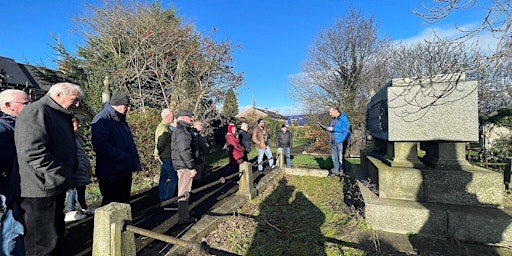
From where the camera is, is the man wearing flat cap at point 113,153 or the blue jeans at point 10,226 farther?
the man wearing flat cap at point 113,153

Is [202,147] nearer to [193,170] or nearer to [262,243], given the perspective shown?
[193,170]

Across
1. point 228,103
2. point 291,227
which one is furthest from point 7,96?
point 228,103

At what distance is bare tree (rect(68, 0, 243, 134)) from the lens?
10430 millimetres

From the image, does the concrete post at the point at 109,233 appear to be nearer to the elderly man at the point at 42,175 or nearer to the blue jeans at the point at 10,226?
the elderly man at the point at 42,175

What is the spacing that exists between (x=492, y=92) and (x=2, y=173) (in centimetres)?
1736

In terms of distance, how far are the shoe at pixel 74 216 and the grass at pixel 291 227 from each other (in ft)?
8.07

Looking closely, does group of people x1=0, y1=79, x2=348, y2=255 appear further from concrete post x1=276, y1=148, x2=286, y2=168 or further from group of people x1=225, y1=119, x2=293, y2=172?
concrete post x1=276, y1=148, x2=286, y2=168

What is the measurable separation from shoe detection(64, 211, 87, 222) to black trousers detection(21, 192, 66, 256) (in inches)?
102

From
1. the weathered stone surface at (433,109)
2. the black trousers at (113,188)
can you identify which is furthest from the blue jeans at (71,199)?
the weathered stone surface at (433,109)

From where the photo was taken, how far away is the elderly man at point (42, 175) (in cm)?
222

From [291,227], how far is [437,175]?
237 cm

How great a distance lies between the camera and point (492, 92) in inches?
502

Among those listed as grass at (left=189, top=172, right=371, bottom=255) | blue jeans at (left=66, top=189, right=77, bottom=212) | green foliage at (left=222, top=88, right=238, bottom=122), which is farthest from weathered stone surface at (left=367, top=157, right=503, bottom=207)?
green foliage at (left=222, top=88, right=238, bottom=122)

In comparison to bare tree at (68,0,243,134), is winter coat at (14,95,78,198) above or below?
below
